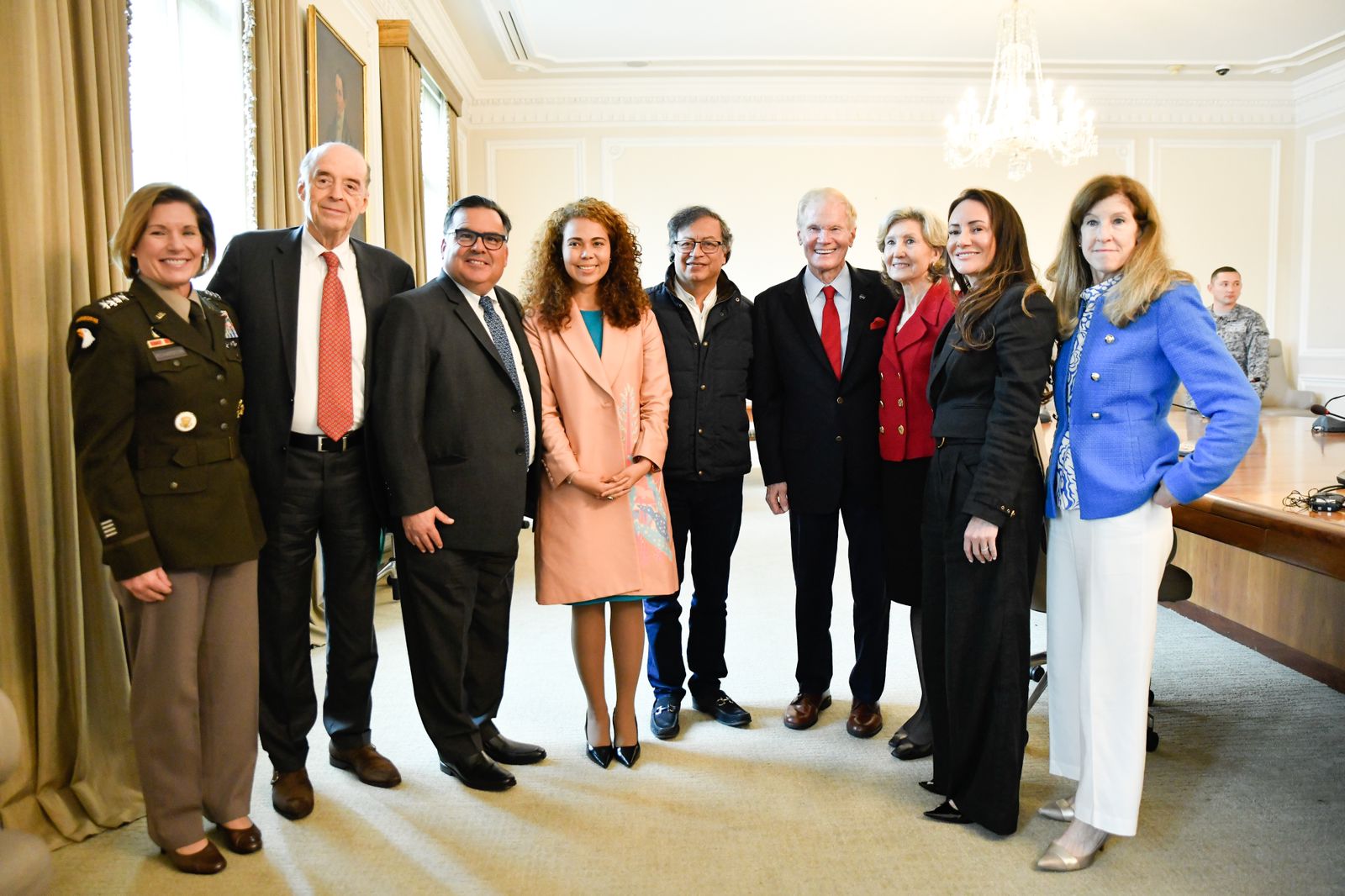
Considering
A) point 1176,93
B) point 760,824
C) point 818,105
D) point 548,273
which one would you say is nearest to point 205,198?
point 548,273

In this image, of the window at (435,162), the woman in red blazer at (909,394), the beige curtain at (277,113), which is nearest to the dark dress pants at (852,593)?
the woman in red blazer at (909,394)

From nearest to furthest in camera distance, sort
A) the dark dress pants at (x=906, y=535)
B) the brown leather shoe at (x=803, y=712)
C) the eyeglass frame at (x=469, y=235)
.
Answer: the eyeglass frame at (x=469, y=235), the dark dress pants at (x=906, y=535), the brown leather shoe at (x=803, y=712)

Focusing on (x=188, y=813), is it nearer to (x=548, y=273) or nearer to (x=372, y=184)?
(x=548, y=273)

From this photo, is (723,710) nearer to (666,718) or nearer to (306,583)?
(666,718)

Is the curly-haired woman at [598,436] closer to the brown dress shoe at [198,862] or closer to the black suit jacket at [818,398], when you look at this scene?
the black suit jacket at [818,398]

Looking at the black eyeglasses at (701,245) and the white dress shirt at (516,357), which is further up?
the black eyeglasses at (701,245)

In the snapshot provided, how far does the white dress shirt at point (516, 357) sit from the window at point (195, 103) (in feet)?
4.47

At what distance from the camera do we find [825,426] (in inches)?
110

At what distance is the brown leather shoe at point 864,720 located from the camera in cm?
287

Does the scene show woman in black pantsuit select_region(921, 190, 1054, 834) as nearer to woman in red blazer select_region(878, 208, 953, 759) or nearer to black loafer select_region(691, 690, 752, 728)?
woman in red blazer select_region(878, 208, 953, 759)

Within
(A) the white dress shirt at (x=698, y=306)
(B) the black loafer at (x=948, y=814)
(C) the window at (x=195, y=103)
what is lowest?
(B) the black loafer at (x=948, y=814)

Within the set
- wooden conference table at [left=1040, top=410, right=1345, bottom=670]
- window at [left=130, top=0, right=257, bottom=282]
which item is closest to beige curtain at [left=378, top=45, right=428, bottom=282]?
window at [left=130, top=0, right=257, bottom=282]

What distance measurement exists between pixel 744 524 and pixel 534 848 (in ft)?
14.6

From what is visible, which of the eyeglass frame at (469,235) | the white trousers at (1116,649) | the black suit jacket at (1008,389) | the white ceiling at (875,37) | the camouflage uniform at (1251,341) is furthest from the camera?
the camouflage uniform at (1251,341)
